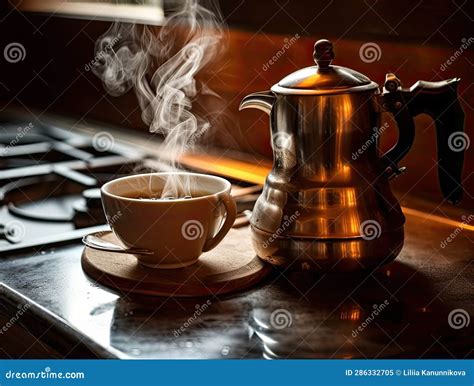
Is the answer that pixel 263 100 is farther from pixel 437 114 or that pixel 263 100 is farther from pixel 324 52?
pixel 437 114

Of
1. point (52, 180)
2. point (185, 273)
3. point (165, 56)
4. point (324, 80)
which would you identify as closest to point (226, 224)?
point (185, 273)

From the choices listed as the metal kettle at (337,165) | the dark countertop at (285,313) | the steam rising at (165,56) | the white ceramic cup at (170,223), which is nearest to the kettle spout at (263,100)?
the metal kettle at (337,165)

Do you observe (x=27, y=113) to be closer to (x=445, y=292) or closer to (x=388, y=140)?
(x=388, y=140)

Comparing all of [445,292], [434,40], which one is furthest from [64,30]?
[445,292]

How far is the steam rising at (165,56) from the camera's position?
71.3 inches

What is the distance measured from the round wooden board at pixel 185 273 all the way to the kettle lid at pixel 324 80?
244 millimetres

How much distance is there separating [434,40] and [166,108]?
18.9 inches

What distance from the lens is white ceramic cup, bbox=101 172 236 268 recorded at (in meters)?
1.00

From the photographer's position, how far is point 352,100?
979mm

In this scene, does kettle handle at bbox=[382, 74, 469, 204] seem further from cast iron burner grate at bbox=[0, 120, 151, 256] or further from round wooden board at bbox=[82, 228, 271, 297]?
cast iron burner grate at bbox=[0, 120, 151, 256]

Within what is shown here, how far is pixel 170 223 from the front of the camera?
1.00 m

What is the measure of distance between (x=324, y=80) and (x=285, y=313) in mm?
299

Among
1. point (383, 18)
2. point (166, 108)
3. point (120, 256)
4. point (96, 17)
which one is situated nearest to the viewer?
point (120, 256)

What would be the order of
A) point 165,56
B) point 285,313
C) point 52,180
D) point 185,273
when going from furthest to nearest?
point 165,56
point 52,180
point 185,273
point 285,313
